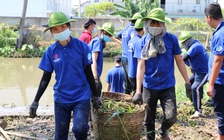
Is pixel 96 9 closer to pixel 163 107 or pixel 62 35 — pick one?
pixel 163 107

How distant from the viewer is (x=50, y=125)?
224 inches

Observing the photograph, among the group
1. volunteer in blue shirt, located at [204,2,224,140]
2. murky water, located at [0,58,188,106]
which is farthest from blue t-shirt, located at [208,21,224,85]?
murky water, located at [0,58,188,106]

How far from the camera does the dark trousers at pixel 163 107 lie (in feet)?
14.2

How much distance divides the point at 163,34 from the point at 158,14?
0.28 m

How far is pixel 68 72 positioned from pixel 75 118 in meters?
0.55

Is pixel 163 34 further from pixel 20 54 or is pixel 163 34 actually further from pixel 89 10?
pixel 89 10

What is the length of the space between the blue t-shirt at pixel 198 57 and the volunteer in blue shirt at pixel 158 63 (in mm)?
1602

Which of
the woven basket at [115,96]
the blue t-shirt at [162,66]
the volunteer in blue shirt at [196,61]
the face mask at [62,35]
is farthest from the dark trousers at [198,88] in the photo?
the face mask at [62,35]

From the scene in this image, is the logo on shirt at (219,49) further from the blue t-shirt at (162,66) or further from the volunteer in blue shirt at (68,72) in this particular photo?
the volunteer in blue shirt at (68,72)

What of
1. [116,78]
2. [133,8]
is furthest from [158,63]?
[133,8]

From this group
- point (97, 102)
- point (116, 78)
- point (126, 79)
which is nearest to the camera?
point (97, 102)

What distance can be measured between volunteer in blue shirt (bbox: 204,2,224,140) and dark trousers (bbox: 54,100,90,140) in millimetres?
1587

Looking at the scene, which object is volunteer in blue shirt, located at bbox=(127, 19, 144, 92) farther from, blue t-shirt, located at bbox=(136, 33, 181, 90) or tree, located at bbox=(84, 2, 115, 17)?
tree, located at bbox=(84, 2, 115, 17)

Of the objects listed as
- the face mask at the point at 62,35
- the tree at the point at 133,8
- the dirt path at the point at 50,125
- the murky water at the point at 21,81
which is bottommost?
the murky water at the point at 21,81
